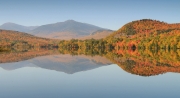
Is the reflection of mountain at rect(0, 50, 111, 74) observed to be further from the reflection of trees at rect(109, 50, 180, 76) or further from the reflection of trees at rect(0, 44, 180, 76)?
the reflection of trees at rect(109, 50, 180, 76)

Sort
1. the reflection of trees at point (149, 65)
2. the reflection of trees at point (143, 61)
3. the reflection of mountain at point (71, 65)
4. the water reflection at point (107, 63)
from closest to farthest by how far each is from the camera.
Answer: the reflection of trees at point (149, 65) → the reflection of trees at point (143, 61) → the water reflection at point (107, 63) → the reflection of mountain at point (71, 65)

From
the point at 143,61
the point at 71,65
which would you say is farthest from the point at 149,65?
the point at 71,65

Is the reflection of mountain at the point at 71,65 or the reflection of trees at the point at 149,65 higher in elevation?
the reflection of trees at the point at 149,65

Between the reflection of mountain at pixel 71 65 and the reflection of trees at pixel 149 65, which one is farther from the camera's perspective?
the reflection of mountain at pixel 71 65

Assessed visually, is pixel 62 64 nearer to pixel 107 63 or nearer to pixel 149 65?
pixel 107 63

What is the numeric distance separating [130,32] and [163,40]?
3676 inches

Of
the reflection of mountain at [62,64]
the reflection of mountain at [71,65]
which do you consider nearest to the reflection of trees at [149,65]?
the reflection of mountain at [71,65]

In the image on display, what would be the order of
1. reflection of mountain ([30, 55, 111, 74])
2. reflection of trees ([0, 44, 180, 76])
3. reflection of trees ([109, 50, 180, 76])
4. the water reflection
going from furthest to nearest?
reflection of mountain ([30, 55, 111, 74])
the water reflection
reflection of trees ([0, 44, 180, 76])
reflection of trees ([109, 50, 180, 76])

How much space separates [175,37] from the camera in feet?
314

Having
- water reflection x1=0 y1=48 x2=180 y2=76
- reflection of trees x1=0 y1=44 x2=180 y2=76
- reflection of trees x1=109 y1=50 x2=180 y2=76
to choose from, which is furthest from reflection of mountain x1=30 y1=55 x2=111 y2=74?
reflection of trees x1=109 y1=50 x2=180 y2=76

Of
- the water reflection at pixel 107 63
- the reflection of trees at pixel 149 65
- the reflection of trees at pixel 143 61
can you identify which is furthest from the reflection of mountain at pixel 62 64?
the reflection of trees at pixel 149 65

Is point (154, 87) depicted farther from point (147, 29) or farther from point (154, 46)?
point (147, 29)

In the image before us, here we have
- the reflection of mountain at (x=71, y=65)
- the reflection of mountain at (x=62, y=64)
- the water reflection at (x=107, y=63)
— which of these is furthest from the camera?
the reflection of mountain at (x=62, y=64)

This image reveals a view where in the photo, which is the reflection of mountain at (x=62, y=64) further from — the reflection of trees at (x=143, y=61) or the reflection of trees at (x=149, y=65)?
the reflection of trees at (x=149, y=65)
